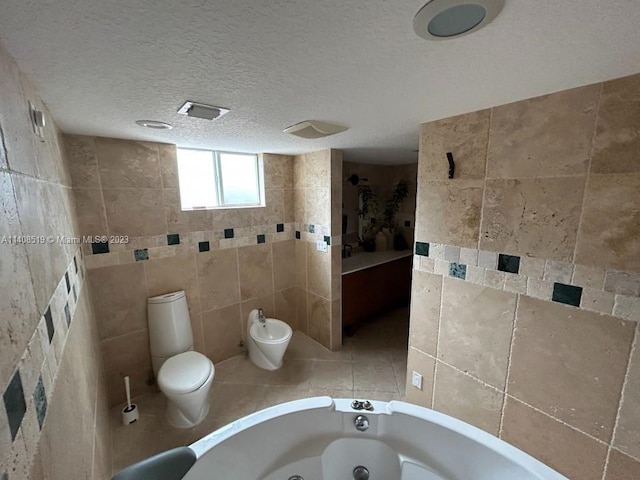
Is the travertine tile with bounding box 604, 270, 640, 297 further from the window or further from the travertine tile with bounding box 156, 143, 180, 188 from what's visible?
the travertine tile with bounding box 156, 143, 180, 188

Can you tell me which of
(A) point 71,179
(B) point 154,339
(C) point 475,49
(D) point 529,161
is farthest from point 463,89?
(B) point 154,339

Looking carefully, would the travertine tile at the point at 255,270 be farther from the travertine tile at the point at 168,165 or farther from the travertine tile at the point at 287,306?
the travertine tile at the point at 168,165

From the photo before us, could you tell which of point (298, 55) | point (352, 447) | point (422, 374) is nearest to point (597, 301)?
point (422, 374)

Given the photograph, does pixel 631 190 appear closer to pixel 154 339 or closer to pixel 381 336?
pixel 381 336

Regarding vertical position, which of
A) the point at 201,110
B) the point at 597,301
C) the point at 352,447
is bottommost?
the point at 352,447

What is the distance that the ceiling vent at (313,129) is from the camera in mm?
1491

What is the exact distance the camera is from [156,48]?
2.36ft

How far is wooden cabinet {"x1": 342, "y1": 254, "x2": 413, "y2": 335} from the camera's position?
2865mm

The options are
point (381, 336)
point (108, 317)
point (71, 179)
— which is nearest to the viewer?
point (71, 179)

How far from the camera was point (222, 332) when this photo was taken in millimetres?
2525

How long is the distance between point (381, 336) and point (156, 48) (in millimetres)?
3009

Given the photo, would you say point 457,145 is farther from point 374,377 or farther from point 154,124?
point 374,377

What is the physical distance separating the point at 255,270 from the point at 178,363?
1.03 m

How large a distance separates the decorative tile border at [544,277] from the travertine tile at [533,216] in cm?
5
